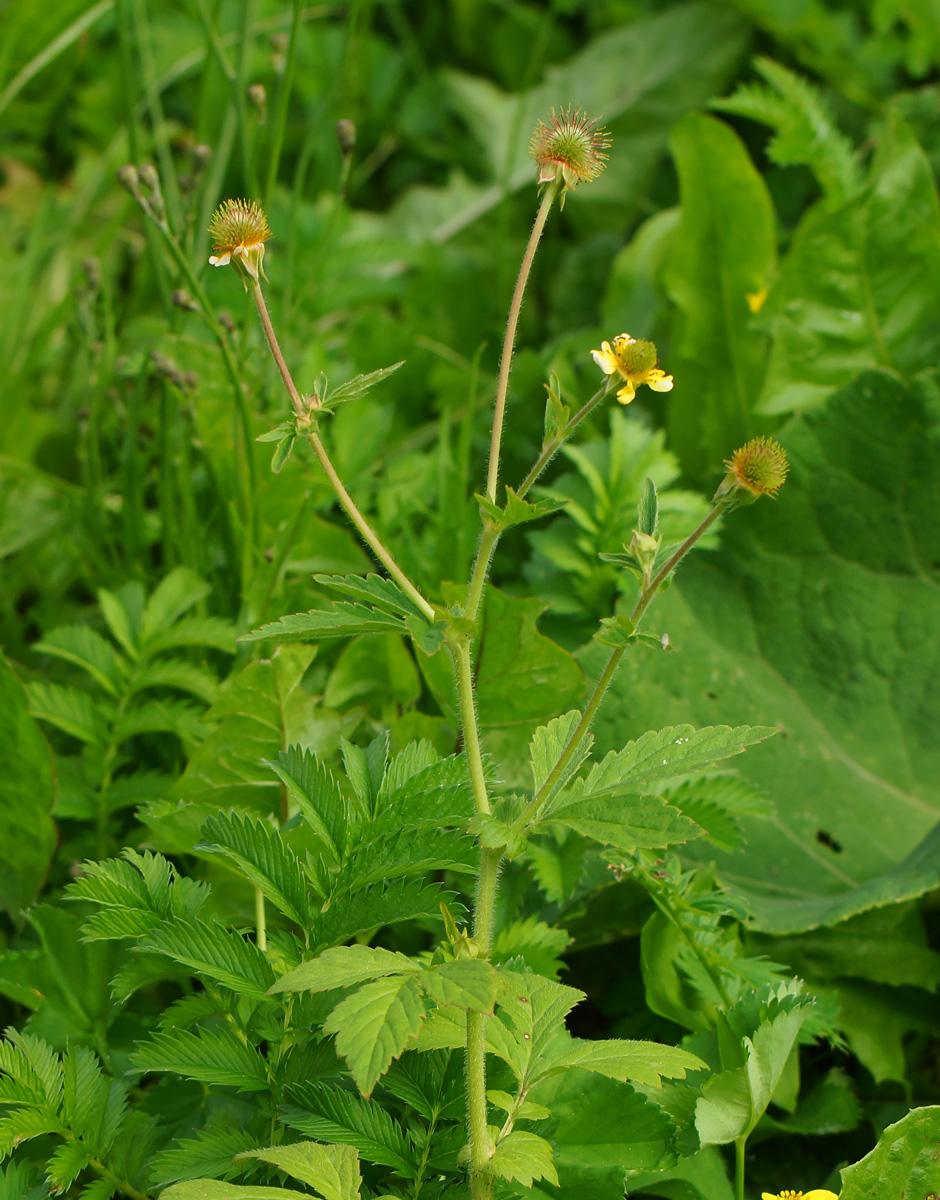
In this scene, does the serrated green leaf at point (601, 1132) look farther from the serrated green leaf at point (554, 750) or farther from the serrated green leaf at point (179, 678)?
the serrated green leaf at point (179, 678)

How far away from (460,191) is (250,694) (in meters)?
2.09

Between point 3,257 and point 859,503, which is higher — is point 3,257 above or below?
above

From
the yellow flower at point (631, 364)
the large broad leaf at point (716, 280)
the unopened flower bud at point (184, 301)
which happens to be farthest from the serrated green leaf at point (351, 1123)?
the large broad leaf at point (716, 280)

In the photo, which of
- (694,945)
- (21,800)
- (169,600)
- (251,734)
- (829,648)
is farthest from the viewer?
(829,648)

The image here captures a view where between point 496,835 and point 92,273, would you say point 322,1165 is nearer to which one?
point 496,835

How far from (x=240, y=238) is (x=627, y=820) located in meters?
0.59

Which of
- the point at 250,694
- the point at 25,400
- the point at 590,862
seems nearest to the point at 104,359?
the point at 25,400

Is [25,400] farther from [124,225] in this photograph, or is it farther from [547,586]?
[547,586]

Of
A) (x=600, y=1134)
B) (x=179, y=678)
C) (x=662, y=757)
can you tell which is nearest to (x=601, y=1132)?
(x=600, y=1134)

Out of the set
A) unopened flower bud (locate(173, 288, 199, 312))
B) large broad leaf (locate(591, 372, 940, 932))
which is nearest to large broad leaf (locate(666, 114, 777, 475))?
large broad leaf (locate(591, 372, 940, 932))

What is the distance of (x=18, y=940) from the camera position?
149cm

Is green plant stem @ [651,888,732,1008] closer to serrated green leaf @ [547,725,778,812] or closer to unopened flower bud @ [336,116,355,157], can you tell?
serrated green leaf @ [547,725,778,812]

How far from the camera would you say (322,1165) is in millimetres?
890

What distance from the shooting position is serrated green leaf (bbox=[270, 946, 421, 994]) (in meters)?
0.84
